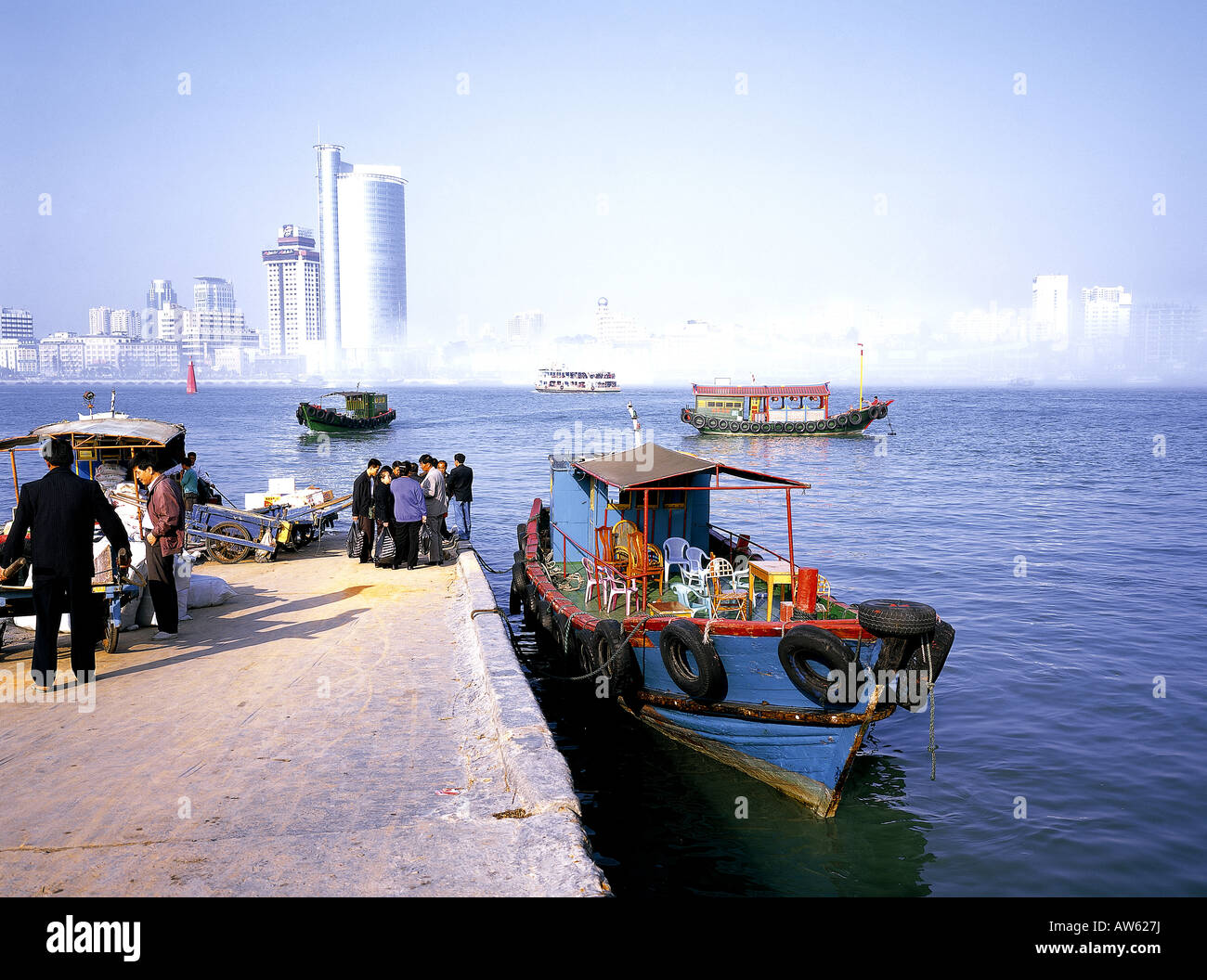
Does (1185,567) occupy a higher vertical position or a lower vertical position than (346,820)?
lower

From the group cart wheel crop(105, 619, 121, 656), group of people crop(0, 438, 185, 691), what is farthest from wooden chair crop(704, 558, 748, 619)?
cart wheel crop(105, 619, 121, 656)

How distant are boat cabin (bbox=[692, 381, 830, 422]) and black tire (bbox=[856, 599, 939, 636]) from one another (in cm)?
5557

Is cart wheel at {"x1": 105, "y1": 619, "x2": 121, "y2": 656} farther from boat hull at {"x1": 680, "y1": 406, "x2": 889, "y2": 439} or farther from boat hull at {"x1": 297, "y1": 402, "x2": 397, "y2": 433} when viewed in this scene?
boat hull at {"x1": 680, "y1": 406, "x2": 889, "y2": 439}

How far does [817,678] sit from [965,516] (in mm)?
22180

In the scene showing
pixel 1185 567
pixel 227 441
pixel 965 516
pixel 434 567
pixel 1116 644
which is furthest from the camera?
pixel 227 441

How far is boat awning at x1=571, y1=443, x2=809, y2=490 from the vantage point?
10172 millimetres

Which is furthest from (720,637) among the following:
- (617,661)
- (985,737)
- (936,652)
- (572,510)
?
(572,510)

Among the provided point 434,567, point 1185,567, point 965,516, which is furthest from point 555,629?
point 965,516

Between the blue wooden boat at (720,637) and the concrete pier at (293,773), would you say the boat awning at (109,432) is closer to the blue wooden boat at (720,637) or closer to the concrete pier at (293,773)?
the concrete pier at (293,773)

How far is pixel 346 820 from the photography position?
5227 mm

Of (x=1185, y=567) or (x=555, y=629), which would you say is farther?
(x=1185, y=567)
